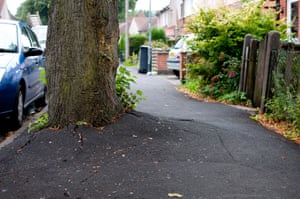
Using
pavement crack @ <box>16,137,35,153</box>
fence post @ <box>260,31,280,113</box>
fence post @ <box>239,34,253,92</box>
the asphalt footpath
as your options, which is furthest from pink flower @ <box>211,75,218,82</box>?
pavement crack @ <box>16,137,35,153</box>

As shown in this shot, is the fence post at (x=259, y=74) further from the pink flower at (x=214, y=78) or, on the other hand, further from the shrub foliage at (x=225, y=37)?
the pink flower at (x=214, y=78)

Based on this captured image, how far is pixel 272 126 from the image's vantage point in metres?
7.51

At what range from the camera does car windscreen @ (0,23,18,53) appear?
8.08 m

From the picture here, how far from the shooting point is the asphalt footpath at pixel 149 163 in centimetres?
408

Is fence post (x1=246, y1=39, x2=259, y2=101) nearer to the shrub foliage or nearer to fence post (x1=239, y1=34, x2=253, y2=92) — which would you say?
fence post (x1=239, y1=34, x2=253, y2=92)

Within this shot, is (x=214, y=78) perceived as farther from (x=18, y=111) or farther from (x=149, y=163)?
(x=149, y=163)

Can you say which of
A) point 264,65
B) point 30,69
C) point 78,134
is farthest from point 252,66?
point 78,134

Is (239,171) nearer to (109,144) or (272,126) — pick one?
(109,144)

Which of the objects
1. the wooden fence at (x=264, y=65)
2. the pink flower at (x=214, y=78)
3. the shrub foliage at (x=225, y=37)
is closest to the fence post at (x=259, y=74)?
the wooden fence at (x=264, y=65)

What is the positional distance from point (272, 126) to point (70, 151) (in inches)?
142

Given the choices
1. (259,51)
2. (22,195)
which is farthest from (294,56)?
(22,195)

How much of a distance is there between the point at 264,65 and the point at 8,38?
14.8 feet

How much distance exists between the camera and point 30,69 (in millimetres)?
8305

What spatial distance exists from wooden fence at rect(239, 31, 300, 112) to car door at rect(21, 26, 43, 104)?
151 inches
